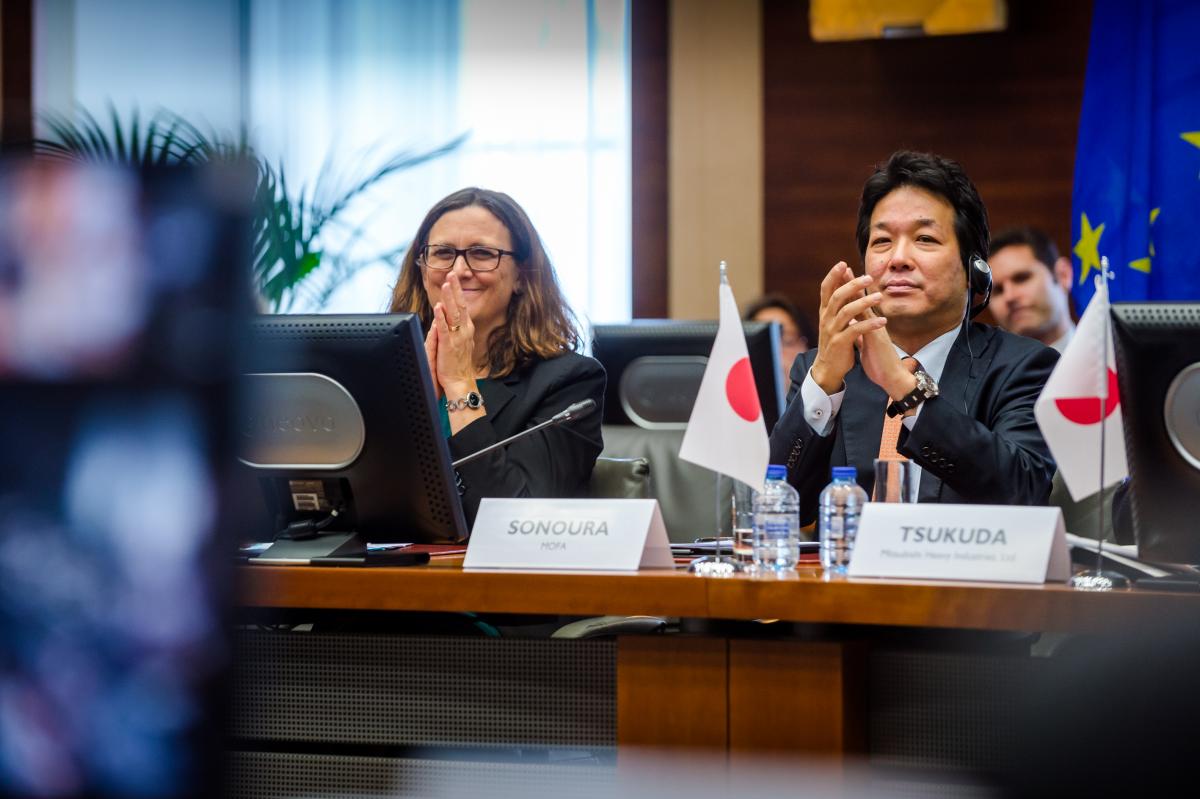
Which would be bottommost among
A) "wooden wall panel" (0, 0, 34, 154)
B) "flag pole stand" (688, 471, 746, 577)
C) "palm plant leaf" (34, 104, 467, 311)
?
"flag pole stand" (688, 471, 746, 577)

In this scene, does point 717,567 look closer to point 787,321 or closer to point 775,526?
point 775,526

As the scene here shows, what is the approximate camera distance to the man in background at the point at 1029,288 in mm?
3850

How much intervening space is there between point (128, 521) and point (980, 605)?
3.34 feet

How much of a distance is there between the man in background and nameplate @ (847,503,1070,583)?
261cm

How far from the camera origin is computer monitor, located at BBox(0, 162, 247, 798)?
399 millimetres

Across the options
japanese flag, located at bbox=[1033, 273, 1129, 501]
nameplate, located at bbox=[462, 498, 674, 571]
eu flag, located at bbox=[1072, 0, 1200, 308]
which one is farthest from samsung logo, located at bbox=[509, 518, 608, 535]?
eu flag, located at bbox=[1072, 0, 1200, 308]

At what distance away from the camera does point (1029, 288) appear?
12.7 ft

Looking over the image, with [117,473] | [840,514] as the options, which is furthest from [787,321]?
[117,473]

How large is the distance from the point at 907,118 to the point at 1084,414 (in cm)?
334

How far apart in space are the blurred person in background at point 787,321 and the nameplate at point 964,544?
8.61 feet

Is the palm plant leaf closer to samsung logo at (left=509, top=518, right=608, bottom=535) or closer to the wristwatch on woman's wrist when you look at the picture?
the wristwatch on woman's wrist

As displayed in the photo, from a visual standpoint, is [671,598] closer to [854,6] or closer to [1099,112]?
[1099,112]

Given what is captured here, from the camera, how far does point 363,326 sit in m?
1.62

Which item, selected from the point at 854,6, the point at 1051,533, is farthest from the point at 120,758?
the point at 854,6
